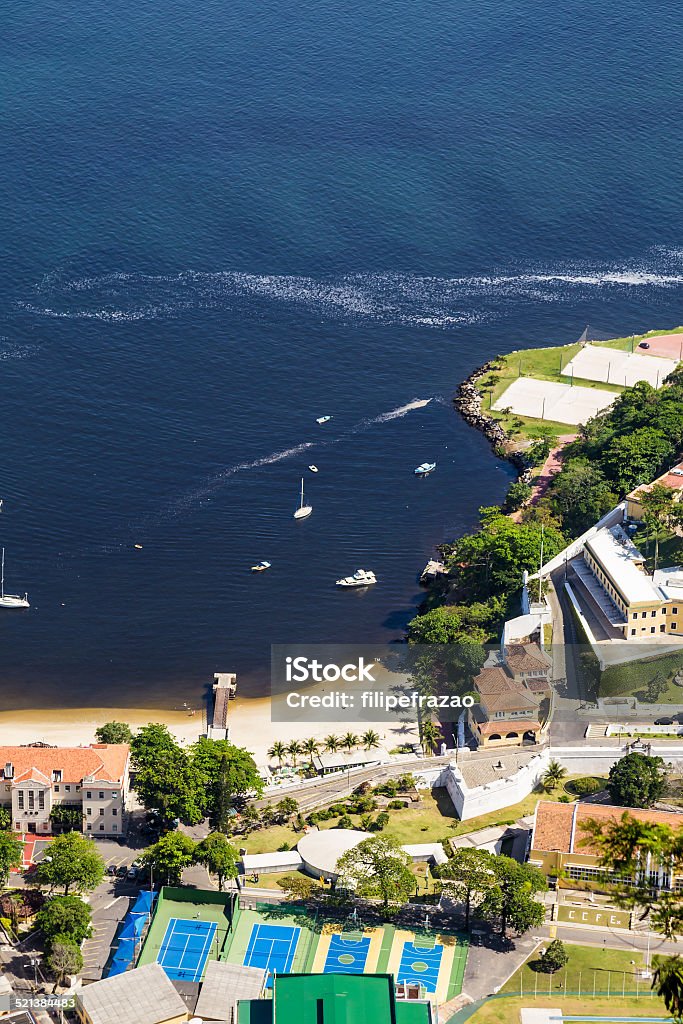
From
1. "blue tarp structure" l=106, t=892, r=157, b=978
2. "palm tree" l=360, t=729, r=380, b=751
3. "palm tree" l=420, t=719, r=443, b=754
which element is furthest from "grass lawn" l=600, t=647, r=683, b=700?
"blue tarp structure" l=106, t=892, r=157, b=978

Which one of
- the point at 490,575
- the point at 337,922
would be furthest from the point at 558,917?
the point at 490,575

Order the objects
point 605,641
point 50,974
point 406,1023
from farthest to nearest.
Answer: point 605,641
point 50,974
point 406,1023

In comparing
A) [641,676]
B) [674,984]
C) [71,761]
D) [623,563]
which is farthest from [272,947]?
[674,984]

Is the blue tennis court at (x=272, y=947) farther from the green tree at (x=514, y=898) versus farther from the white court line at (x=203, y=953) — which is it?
the green tree at (x=514, y=898)

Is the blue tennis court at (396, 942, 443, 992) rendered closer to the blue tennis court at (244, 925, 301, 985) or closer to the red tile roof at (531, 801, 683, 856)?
the blue tennis court at (244, 925, 301, 985)

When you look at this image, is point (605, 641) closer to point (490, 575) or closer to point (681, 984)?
point (490, 575)
